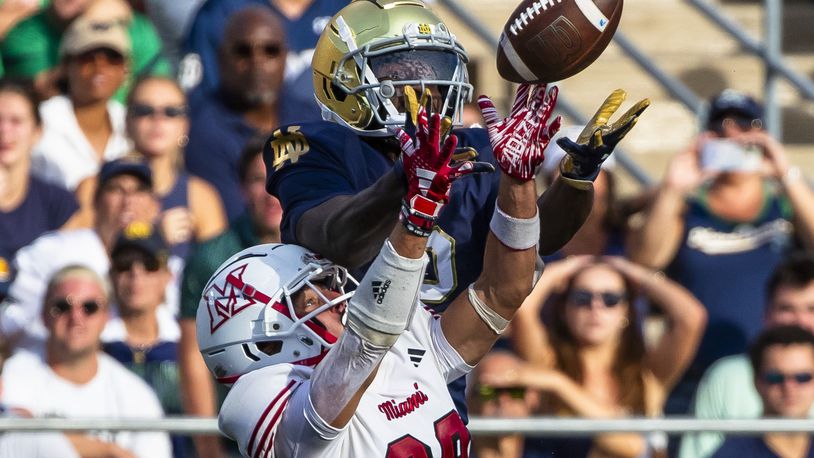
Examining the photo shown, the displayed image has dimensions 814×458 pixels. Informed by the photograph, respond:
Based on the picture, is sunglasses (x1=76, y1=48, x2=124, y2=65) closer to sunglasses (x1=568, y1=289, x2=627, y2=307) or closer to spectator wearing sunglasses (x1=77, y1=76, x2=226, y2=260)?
spectator wearing sunglasses (x1=77, y1=76, x2=226, y2=260)

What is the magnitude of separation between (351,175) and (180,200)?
2.42 m

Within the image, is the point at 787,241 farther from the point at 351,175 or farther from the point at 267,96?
the point at 351,175

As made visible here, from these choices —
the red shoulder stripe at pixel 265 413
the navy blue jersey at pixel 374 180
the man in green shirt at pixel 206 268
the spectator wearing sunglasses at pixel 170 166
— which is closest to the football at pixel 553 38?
the navy blue jersey at pixel 374 180

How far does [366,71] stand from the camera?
11.9 ft

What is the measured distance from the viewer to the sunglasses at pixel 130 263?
18.4 ft

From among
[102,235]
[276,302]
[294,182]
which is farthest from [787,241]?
[276,302]

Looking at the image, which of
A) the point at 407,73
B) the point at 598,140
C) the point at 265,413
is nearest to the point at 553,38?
the point at 598,140

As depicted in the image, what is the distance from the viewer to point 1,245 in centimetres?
586

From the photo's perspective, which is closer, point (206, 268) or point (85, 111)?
point (206, 268)

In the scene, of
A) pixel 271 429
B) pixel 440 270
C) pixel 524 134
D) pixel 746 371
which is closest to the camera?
pixel 271 429

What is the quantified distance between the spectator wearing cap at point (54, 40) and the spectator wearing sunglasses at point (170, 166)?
1.22 ft

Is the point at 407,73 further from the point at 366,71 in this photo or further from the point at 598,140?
the point at 598,140

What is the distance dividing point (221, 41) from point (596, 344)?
2.03 metres

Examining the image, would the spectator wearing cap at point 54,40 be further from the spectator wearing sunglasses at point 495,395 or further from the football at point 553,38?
the football at point 553,38
